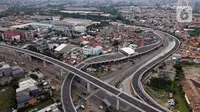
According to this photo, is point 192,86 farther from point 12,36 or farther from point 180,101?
point 12,36

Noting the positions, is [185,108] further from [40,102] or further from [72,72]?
[40,102]

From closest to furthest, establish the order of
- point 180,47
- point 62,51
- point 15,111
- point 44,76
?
point 15,111 → point 44,76 → point 62,51 → point 180,47

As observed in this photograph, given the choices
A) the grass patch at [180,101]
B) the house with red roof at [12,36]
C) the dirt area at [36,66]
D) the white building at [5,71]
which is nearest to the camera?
the grass patch at [180,101]

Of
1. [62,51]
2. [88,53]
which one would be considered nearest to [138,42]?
[88,53]

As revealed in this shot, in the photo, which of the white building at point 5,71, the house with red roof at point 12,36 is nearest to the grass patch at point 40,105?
the white building at point 5,71

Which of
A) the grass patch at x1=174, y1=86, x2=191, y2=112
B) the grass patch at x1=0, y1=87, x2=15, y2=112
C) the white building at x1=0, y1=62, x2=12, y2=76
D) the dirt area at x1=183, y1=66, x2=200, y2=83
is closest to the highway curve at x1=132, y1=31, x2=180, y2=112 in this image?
the grass patch at x1=174, y1=86, x2=191, y2=112

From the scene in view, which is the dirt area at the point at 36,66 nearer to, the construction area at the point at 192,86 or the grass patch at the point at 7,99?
the grass patch at the point at 7,99

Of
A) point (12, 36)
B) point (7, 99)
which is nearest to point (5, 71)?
point (7, 99)

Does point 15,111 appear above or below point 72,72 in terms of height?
below
